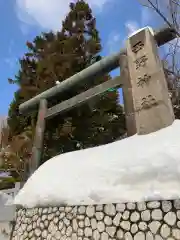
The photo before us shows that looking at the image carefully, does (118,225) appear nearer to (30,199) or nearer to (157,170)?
(157,170)

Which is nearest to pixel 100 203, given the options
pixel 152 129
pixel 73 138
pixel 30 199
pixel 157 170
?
pixel 157 170

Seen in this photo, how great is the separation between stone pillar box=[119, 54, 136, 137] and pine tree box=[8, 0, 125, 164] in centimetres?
446

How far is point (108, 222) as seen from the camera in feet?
10.5

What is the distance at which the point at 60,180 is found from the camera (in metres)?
4.20

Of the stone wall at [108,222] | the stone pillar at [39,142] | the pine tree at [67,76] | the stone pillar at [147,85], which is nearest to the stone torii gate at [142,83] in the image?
→ the stone pillar at [147,85]

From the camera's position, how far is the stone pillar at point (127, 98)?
4.60 metres

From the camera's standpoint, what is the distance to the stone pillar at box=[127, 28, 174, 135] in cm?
413

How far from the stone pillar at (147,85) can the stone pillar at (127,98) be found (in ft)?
0.42

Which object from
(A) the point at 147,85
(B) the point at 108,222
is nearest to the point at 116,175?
(B) the point at 108,222

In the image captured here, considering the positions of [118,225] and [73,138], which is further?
[73,138]

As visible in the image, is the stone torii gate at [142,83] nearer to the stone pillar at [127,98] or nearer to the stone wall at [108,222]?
the stone pillar at [127,98]

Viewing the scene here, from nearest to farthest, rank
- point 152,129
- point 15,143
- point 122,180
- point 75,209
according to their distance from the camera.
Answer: point 122,180 → point 75,209 → point 152,129 → point 15,143

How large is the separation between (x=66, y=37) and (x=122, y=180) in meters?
9.61

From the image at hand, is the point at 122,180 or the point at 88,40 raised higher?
the point at 88,40
